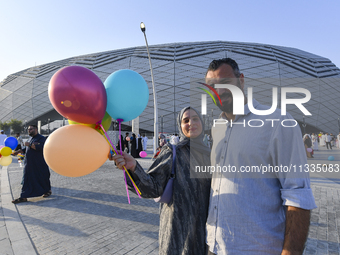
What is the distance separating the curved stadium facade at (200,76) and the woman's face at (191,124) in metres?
36.2

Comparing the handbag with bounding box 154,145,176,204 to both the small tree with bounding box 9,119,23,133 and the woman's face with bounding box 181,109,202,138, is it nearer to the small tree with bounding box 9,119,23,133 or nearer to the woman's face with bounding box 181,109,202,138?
the woman's face with bounding box 181,109,202,138

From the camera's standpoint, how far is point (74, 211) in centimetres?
463

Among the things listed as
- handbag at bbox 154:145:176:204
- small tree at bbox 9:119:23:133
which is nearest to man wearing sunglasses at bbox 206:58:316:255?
handbag at bbox 154:145:176:204

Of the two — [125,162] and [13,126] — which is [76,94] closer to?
[125,162]

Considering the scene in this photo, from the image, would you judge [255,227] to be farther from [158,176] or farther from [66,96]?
[66,96]

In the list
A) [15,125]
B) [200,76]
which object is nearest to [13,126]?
[15,125]

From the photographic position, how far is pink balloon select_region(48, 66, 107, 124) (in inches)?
68.3

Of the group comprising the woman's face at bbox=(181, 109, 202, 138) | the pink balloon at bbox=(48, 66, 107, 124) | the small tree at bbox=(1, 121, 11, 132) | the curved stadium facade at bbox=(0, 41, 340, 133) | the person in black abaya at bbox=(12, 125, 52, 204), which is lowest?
the person in black abaya at bbox=(12, 125, 52, 204)

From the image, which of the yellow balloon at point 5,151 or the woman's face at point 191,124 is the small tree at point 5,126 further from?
the woman's face at point 191,124

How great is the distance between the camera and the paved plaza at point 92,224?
3.11m

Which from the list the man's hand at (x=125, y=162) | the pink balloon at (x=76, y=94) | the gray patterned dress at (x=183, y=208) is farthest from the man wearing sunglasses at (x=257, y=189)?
the pink balloon at (x=76, y=94)

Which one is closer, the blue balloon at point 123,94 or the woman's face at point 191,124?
the woman's face at point 191,124

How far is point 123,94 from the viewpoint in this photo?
201 centimetres

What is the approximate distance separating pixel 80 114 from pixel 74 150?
329 mm
